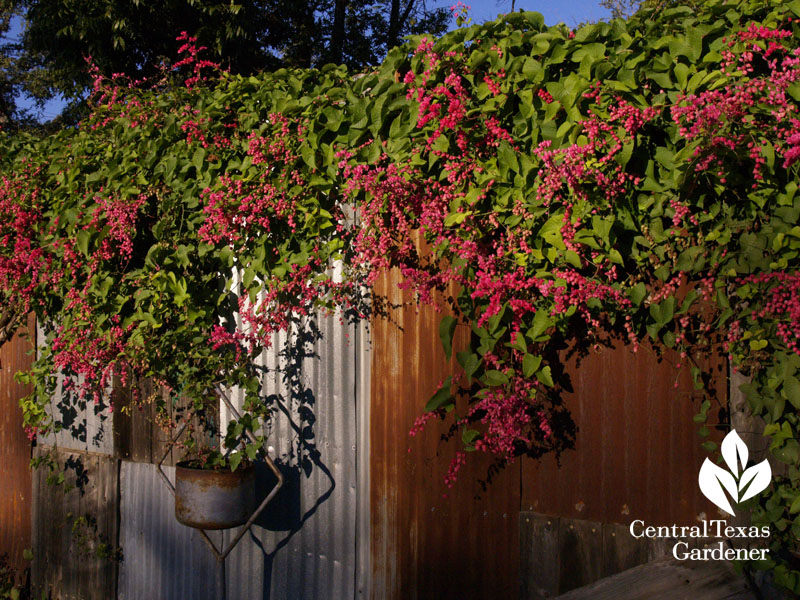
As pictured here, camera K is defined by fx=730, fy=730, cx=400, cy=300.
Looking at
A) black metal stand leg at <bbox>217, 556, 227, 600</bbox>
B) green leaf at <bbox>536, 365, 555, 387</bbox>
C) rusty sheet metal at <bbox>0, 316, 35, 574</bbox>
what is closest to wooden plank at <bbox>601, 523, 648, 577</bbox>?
green leaf at <bbox>536, 365, 555, 387</bbox>

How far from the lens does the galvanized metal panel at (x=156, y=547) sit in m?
4.32

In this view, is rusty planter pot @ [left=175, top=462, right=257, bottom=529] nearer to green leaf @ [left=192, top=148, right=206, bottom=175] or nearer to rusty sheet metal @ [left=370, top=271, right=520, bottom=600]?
rusty sheet metal @ [left=370, top=271, right=520, bottom=600]

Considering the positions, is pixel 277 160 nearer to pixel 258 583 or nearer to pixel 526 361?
pixel 526 361

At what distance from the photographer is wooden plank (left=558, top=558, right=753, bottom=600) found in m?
2.38

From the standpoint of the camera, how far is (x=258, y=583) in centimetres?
402

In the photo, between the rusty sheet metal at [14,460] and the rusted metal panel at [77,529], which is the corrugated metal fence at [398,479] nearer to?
the rusted metal panel at [77,529]

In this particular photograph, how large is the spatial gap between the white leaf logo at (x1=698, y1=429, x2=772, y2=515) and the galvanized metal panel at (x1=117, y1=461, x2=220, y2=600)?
278 centimetres

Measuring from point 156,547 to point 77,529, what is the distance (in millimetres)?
990

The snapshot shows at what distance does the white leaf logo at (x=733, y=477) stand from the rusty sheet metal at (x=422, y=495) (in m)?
0.79

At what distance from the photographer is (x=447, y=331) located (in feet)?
10.2

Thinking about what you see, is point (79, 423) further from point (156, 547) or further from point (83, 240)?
point (83, 240)

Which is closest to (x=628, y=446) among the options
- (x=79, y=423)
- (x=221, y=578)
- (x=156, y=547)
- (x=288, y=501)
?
(x=288, y=501)

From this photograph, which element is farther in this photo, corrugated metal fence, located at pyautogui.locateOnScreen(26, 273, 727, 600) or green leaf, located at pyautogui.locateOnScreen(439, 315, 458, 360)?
green leaf, located at pyautogui.locateOnScreen(439, 315, 458, 360)

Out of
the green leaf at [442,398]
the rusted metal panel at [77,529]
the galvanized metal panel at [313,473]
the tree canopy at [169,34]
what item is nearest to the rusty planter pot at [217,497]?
the galvanized metal panel at [313,473]
